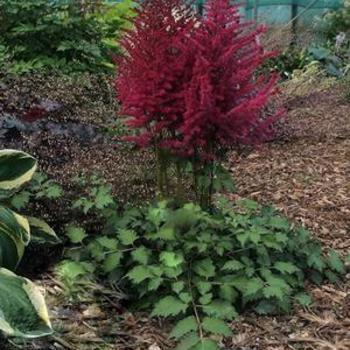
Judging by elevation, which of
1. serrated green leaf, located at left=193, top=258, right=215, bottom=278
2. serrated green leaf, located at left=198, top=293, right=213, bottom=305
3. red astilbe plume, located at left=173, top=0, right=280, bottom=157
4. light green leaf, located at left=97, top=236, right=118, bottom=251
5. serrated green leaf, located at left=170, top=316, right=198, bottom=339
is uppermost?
red astilbe plume, located at left=173, top=0, right=280, bottom=157

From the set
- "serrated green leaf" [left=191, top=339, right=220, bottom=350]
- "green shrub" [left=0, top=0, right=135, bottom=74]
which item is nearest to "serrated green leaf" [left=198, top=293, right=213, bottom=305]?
"serrated green leaf" [left=191, top=339, right=220, bottom=350]

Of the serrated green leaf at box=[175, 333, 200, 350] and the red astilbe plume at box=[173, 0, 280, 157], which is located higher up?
the red astilbe plume at box=[173, 0, 280, 157]

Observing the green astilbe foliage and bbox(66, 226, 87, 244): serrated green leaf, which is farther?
bbox(66, 226, 87, 244): serrated green leaf

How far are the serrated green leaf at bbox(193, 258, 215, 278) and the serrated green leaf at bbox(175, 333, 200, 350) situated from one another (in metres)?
0.31

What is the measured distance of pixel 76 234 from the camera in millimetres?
2971

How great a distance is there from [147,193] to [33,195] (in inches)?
24.8

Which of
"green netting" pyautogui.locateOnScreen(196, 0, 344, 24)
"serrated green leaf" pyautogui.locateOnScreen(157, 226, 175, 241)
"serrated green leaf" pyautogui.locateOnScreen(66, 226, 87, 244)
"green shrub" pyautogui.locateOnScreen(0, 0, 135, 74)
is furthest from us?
"green netting" pyautogui.locateOnScreen(196, 0, 344, 24)

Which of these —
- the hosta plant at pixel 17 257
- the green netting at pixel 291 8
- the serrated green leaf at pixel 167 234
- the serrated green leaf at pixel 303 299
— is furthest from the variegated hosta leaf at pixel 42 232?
the green netting at pixel 291 8

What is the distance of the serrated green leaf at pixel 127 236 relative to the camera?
2861 millimetres

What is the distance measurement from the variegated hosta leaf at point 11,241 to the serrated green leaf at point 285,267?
1043 millimetres

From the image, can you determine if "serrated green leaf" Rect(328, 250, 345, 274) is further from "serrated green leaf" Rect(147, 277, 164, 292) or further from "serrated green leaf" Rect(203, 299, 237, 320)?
"serrated green leaf" Rect(147, 277, 164, 292)

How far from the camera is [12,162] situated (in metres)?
2.71

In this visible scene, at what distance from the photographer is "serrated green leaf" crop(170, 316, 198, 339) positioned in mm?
2543

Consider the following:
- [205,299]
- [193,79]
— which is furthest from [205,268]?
[193,79]
